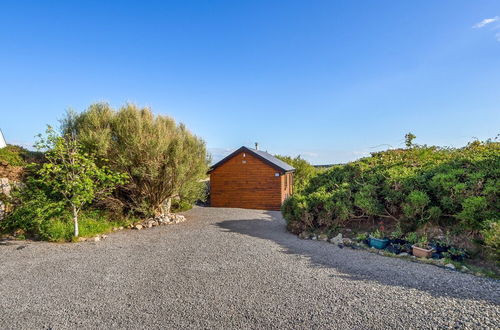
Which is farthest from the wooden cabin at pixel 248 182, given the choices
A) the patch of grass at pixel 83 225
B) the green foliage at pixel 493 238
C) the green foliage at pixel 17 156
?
the green foliage at pixel 493 238

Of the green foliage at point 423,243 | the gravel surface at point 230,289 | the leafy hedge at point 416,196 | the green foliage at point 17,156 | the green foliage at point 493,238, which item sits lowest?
the gravel surface at point 230,289

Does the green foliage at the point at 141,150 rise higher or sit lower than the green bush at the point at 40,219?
higher

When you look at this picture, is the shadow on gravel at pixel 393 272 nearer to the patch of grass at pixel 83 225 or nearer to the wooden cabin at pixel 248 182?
the patch of grass at pixel 83 225

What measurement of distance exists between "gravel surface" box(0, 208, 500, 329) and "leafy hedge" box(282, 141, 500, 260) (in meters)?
1.54

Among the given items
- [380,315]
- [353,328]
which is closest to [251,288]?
[353,328]

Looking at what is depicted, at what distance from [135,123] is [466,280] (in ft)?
31.0

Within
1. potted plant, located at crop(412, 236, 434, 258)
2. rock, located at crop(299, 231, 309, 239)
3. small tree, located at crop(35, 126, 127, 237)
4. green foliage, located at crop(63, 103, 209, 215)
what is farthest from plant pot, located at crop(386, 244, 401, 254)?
small tree, located at crop(35, 126, 127, 237)

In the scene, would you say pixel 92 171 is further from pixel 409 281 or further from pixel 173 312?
pixel 409 281

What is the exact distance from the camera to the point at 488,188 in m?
5.38

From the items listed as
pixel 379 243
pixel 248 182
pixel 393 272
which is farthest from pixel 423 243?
pixel 248 182

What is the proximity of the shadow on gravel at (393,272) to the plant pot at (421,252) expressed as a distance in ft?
1.46

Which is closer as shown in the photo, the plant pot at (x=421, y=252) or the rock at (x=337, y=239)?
the plant pot at (x=421, y=252)

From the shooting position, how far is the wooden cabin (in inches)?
570

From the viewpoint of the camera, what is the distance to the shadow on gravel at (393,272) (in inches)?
139
